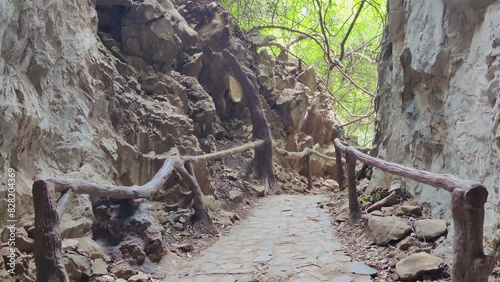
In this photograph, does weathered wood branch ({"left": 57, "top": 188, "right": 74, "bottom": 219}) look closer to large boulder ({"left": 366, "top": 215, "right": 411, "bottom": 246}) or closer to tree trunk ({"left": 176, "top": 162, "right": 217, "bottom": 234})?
tree trunk ({"left": 176, "top": 162, "right": 217, "bottom": 234})

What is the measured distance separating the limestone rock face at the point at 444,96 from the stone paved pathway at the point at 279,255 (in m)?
1.01

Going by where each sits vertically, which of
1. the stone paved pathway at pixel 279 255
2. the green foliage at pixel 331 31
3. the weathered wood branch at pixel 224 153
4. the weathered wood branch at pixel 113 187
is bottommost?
the stone paved pathway at pixel 279 255

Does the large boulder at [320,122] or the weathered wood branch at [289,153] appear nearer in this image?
the weathered wood branch at [289,153]

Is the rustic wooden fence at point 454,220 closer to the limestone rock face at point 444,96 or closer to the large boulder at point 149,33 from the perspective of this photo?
the limestone rock face at point 444,96

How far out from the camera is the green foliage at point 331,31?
10.4 m

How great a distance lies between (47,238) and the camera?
2.02 metres

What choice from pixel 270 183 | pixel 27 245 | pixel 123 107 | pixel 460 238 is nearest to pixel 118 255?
pixel 27 245

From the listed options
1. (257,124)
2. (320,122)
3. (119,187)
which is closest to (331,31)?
(320,122)

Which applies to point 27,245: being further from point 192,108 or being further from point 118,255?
point 192,108

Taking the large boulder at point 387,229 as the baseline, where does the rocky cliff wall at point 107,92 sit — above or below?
above

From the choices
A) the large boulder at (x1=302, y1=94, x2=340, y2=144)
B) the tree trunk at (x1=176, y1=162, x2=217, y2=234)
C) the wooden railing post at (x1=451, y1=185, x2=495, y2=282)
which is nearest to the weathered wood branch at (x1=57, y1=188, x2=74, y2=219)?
the wooden railing post at (x1=451, y1=185, x2=495, y2=282)

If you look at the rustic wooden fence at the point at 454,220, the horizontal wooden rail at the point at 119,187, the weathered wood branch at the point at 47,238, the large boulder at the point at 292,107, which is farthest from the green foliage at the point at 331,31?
the weathered wood branch at the point at 47,238

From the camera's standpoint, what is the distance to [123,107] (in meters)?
5.00

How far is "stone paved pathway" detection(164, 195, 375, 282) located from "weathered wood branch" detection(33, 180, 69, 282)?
1389mm
